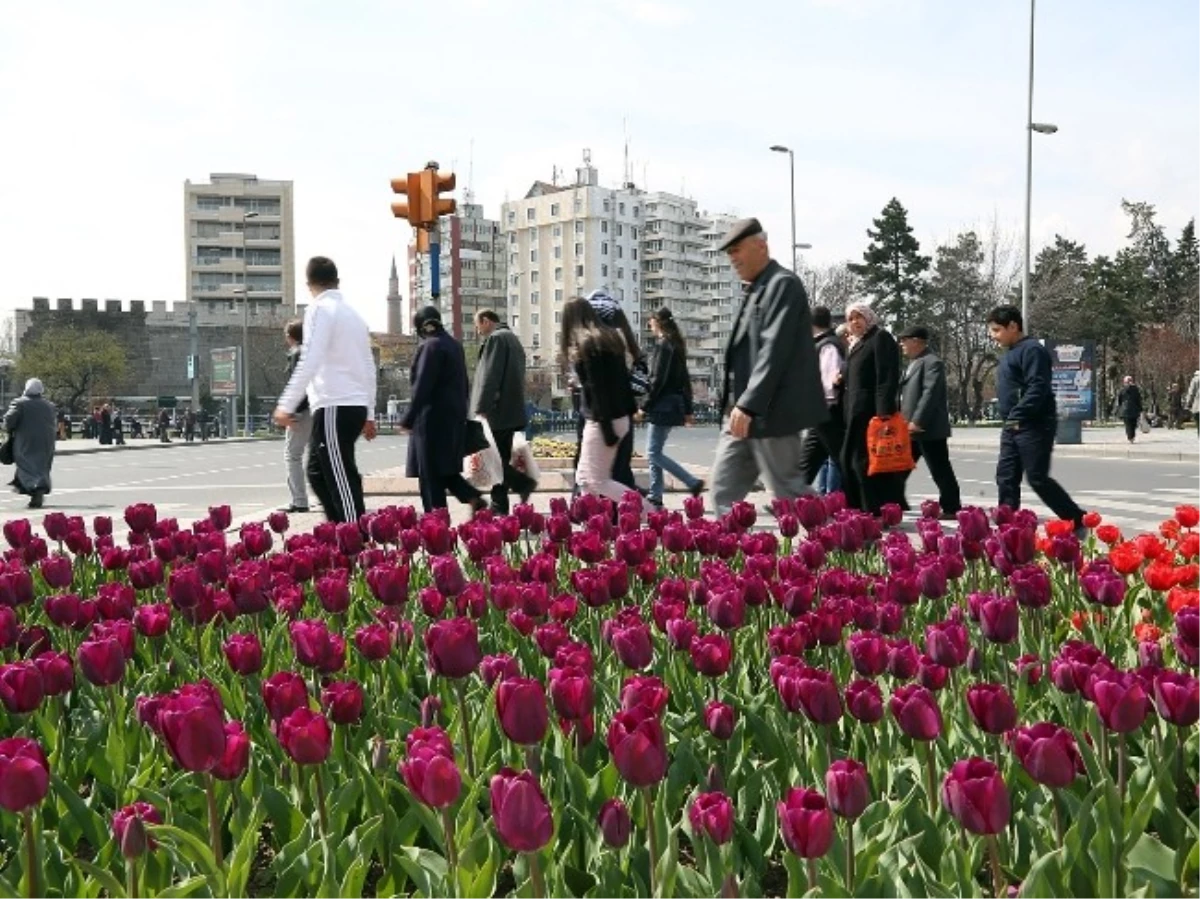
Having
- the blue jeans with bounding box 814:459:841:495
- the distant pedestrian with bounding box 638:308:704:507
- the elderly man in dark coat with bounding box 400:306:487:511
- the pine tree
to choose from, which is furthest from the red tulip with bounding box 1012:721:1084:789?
the pine tree

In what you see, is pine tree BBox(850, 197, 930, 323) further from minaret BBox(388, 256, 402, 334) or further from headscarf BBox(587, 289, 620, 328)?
minaret BBox(388, 256, 402, 334)

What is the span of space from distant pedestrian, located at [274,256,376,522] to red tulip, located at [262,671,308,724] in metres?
5.63

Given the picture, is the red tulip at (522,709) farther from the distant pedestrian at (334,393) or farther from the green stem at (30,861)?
the distant pedestrian at (334,393)

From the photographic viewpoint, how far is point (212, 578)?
4066mm

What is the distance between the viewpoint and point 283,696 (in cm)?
228

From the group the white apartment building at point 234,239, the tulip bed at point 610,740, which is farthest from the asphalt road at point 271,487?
the white apartment building at point 234,239

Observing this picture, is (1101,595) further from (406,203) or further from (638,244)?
(638,244)

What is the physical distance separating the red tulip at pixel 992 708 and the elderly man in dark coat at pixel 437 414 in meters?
7.43

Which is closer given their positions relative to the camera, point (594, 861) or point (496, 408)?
point (594, 861)

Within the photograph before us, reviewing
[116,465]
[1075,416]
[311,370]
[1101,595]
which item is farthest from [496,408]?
[1075,416]

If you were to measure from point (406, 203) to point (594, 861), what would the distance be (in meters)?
11.3

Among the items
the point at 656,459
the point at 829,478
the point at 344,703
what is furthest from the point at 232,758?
the point at 656,459

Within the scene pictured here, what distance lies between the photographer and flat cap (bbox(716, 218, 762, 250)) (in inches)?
262

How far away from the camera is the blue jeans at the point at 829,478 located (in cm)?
1126
